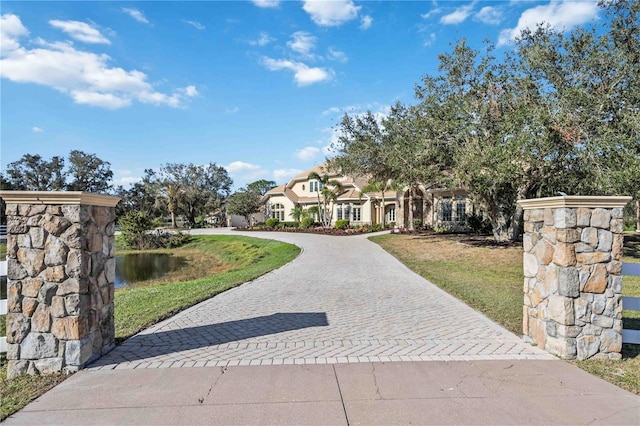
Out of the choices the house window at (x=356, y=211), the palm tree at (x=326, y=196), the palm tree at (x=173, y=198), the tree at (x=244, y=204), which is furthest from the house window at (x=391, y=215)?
the palm tree at (x=173, y=198)

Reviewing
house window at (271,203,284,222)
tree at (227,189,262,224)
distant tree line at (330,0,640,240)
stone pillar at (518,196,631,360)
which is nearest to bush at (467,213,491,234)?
distant tree line at (330,0,640,240)

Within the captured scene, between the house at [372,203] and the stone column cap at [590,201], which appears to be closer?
the stone column cap at [590,201]

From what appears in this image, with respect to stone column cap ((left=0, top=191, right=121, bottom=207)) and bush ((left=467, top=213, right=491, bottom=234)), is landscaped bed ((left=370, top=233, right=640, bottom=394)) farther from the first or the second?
stone column cap ((left=0, top=191, right=121, bottom=207))

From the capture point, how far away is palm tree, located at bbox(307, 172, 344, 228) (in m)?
31.0

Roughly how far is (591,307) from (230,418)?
419 cm

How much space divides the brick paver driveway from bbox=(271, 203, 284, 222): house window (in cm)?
2898

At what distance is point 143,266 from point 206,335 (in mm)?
16045

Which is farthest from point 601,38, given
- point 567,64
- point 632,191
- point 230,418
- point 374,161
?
point 230,418

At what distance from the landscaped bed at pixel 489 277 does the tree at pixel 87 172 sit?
152 ft

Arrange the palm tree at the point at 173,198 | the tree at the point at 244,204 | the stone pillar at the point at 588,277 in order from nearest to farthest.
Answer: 1. the stone pillar at the point at 588,277
2. the tree at the point at 244,204
3. the palm tree at the point at 173,198

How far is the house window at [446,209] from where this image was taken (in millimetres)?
27984

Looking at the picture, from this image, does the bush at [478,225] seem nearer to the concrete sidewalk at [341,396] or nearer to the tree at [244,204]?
the concrete sidewalk at [341,396]

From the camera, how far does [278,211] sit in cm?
3822

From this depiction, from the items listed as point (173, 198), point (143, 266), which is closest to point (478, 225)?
point (143, 266)
